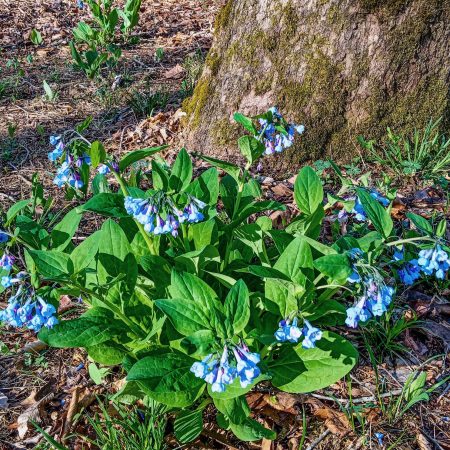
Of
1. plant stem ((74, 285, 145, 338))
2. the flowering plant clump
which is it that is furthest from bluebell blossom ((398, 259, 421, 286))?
plant stem ((74, 285, 145, 338))

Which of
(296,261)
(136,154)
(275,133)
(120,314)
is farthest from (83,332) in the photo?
(275,133)

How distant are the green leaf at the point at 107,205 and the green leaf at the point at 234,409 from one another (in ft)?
2.29

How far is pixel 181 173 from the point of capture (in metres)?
1.86

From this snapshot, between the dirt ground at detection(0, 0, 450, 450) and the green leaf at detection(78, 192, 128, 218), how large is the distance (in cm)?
47

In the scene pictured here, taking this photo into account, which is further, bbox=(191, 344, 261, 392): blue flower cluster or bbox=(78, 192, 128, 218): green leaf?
bbox=(78, 192, 128, 218): green leaf

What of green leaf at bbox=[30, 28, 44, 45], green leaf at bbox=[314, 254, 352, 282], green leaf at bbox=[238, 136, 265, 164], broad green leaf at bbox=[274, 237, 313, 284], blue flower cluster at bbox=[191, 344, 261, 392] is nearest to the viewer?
blue flower cluster at bbox=[191, 344, 261, 392]

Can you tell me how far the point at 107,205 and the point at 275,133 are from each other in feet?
2.14

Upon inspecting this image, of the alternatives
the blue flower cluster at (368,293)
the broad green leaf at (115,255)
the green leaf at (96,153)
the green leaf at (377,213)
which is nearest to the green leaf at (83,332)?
the broad green leaf at (115,255)

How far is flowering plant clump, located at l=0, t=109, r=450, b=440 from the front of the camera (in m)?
1.53

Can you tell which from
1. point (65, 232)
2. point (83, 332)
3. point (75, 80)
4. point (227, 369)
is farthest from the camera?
point (75, 80)

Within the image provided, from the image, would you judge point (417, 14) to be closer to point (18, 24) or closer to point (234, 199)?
point (234, 199)

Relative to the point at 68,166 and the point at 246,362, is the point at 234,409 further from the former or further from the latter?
the point at 68,166

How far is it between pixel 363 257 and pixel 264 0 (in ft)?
6.19

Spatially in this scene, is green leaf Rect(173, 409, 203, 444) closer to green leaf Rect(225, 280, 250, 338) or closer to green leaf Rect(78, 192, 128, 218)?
green leaf Rect(225, 280, 250, 338)
